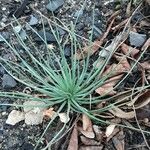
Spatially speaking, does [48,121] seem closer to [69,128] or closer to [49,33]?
[69,128]

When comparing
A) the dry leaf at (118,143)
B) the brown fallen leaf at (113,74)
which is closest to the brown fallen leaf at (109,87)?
the brown fallen leaf at (113,74)

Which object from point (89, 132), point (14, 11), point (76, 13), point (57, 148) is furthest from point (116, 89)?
point (14, 11)

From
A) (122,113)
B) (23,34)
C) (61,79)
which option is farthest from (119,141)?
(23,34)

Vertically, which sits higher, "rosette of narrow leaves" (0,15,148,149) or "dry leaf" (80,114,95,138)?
"rosette of narrow leaves" (0,15,148,149)

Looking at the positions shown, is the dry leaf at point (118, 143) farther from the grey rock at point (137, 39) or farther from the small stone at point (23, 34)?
the small stone at point (23, 34)

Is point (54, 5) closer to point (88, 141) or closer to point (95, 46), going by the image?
point (95, 46)

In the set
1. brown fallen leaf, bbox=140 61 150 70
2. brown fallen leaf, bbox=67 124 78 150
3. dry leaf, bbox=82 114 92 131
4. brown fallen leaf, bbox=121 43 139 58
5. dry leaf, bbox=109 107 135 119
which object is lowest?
brown fallen leaf, bbox=67 124 78 150

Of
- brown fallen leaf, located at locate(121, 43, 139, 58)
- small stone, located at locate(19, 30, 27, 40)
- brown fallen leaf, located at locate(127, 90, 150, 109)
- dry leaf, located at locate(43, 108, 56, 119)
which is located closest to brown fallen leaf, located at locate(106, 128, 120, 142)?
brown fallen leaf, located at locate(127, 90, 150, 109)

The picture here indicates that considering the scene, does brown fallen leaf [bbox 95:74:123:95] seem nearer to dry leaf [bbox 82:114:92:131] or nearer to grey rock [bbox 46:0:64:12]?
dry leaf [bbox 82:114:92:131]
